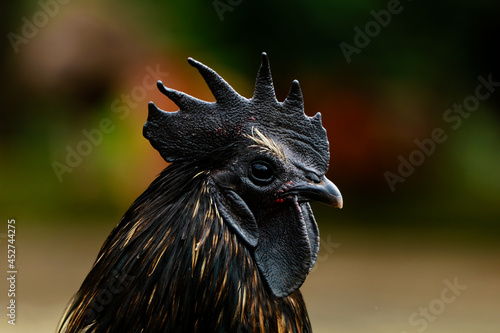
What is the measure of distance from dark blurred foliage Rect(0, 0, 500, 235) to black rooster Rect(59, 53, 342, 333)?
348 cm

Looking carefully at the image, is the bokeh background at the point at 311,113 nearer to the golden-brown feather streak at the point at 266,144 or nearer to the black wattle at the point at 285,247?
the black wattle at the point at 285,247

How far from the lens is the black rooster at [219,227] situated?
7.13 feet

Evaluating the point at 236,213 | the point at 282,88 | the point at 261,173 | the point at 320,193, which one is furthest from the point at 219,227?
the point at 282,88

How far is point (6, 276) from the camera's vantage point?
19.1 ft

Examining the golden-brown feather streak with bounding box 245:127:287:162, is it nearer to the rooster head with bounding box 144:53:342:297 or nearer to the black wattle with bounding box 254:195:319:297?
the rooster head with bounding box 144:53:342:297

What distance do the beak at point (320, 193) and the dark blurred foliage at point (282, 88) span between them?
142 inches

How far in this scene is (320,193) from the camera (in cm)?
231

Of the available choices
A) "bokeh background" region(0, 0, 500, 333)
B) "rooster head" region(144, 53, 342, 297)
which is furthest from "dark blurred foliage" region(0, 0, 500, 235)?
"rooster head" region(144, 53, 342, 297)

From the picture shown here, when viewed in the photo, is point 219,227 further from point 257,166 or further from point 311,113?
point 311,113

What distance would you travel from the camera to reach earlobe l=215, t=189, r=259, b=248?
7.38ft

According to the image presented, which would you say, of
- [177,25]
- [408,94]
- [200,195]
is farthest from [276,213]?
[408,94]

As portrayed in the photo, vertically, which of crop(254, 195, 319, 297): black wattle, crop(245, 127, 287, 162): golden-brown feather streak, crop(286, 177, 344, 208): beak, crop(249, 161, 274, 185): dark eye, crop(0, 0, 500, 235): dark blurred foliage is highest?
crop(0, 0, 500, 235): dark blurred foliage

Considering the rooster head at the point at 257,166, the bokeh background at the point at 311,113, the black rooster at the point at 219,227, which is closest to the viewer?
the black rooster at the point at 219,227

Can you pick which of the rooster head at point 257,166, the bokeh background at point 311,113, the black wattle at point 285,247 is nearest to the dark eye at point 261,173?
the rooster head at point 257,166
